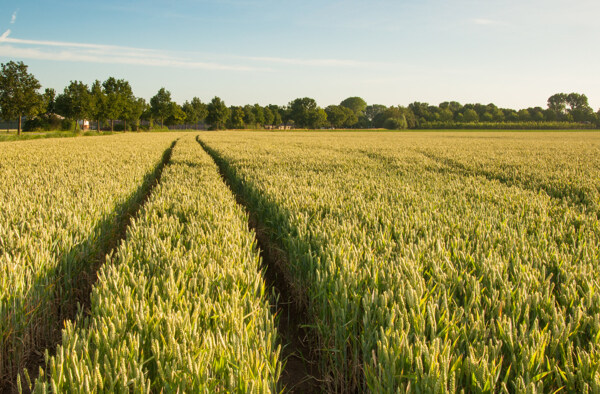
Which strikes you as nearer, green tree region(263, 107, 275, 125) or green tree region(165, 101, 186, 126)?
green tree region(165, 101, 186, 126)

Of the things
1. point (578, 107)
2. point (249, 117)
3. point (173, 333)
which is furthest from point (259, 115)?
point (578, 107)

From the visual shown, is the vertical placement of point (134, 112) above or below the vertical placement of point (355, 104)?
below

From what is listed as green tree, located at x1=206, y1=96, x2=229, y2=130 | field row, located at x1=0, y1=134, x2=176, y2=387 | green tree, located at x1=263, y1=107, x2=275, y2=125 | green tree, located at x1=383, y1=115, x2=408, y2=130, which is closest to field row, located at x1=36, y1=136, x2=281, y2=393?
field row, located at x1=0, y1=134, x2=176, y2=387

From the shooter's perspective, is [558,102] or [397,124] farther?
[558,102]

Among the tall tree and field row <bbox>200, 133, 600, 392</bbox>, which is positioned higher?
the tall tree

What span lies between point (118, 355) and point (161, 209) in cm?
331

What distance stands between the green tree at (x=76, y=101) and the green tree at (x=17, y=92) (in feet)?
29.7

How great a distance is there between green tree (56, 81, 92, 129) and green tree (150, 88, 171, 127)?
20491 mm

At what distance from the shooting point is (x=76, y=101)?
4984cm

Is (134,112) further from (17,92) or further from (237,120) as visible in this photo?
(237,120)

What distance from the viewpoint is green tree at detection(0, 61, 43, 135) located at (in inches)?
1510

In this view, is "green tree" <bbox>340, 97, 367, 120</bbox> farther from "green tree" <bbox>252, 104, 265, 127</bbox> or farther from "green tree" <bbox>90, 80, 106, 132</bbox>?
"green tree" <bbox>90, 80, 106, 132</bbox>

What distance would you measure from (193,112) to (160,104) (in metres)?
10.3

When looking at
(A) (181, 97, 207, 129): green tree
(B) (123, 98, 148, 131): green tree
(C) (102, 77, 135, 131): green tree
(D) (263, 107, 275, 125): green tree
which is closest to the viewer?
(C) (102, 77, 135, 131): green tree
